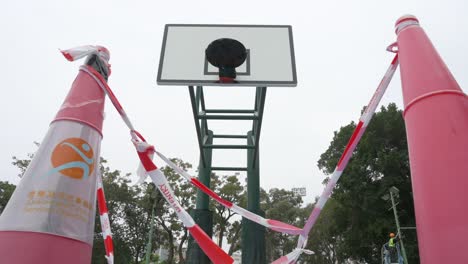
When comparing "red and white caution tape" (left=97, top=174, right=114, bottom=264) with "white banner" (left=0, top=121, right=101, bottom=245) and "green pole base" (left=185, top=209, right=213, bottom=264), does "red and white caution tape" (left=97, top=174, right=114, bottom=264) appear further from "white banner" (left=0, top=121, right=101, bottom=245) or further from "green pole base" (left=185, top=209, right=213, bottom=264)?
"green pole base" (left=185, top=209, right=213, bottom=264)

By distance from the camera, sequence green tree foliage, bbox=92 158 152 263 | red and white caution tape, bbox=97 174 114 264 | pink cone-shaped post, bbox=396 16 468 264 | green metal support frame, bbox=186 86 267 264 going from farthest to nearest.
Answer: green tree foliage, bbox=92 158 152 263
green metal support frame, bbox=186 86 267 264
red and white caution tape, bbox=97 174 114 264
pink cone-shaped post, bbox=396 16 468 264

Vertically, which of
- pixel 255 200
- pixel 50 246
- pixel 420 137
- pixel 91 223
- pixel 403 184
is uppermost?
pixel 403 184

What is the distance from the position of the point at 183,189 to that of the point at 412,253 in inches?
556

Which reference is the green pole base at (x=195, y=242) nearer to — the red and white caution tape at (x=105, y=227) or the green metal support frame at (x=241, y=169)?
the green metal support frame at (x=241, y=169)

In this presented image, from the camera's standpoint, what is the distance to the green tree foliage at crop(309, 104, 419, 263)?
1912 centimetres

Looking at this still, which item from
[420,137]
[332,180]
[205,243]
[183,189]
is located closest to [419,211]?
[420,137]

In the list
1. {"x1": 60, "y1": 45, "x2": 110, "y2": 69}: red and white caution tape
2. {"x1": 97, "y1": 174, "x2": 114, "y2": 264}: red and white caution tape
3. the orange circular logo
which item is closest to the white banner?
the orange circular logo

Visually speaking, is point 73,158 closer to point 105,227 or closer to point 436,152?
point 105,227

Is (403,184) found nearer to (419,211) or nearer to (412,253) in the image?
(412,253)

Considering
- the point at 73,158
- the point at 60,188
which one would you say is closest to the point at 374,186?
the point at 73,158

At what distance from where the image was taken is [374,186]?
19.9m

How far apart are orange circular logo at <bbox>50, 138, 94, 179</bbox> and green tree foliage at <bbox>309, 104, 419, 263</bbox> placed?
58.9 ft

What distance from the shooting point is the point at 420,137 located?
2.78 m

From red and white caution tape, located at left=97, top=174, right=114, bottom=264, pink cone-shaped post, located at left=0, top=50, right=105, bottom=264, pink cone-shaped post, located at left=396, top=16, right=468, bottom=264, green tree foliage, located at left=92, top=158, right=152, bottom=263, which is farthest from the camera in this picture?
green tree foliage, located at left=92, top=158, right=152, bottom=263
